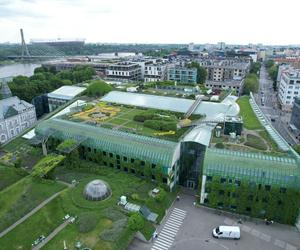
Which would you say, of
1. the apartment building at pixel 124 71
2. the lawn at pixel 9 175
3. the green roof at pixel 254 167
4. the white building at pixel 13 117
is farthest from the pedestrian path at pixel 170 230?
the apartment building at pixel 124 71

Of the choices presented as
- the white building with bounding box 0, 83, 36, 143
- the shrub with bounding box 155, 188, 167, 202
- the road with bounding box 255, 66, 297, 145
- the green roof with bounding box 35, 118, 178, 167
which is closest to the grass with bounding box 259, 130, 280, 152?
the green roof with bounding box 35, 118, 178, 167

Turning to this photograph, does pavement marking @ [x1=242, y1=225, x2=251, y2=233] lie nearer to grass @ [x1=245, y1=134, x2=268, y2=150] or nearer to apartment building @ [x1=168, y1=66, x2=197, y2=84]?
grass @ [x1=245, y1=134, x2=268, y2=150]

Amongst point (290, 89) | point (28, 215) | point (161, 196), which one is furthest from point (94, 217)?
point (290, 89)

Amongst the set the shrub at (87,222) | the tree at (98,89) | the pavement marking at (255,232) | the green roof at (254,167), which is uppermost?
the tree at (98,89)

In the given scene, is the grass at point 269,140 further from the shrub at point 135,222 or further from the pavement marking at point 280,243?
the shrub at point 135,222

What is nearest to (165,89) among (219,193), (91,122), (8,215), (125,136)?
(91,122)

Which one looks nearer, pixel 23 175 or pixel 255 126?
pixel 23 175

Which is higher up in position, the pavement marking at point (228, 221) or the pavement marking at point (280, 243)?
the pavement marking at point (228, 221)

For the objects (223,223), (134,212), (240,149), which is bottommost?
(223,223)

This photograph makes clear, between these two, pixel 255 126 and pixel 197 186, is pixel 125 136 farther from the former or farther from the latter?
pixel 255 126
